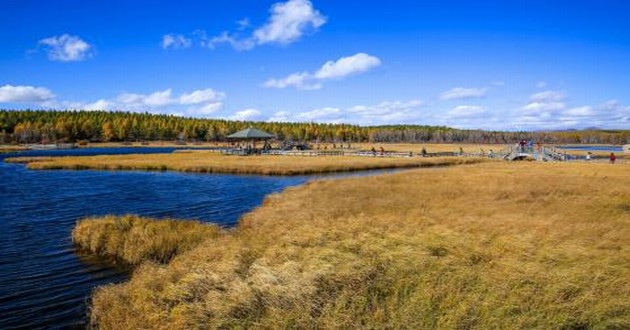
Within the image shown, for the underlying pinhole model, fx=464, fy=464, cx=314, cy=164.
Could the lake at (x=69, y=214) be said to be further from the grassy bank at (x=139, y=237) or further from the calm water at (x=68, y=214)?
the grassy bank at (x=139, y=237)

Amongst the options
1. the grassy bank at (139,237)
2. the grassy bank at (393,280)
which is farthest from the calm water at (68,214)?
the grassy bank at (393,280)

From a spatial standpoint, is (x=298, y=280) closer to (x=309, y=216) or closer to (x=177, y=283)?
(x=177, y=283)

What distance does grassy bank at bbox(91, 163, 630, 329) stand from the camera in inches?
303

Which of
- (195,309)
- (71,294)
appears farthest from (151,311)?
(71,294)

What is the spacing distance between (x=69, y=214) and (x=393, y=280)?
20994mm

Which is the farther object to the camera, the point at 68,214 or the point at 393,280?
the point at 68,214

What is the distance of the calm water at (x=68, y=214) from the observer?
38.8 ft

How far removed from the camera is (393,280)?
8.91 meters

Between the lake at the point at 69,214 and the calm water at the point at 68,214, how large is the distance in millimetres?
24

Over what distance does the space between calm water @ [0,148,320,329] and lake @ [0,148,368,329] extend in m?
0.02

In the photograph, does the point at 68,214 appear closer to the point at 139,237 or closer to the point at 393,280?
the point at 139,237

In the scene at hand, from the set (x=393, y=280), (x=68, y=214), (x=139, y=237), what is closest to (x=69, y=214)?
(x=68, y=214)

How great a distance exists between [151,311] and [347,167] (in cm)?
4517

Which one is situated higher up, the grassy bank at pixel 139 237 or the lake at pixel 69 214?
the grassy bank at pixel 139 237
